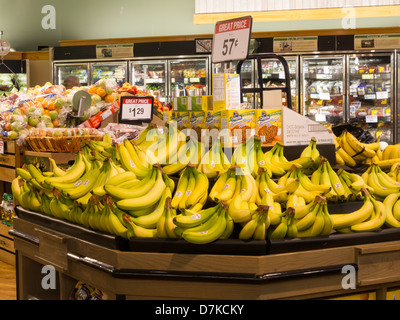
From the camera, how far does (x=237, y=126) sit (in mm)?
2703

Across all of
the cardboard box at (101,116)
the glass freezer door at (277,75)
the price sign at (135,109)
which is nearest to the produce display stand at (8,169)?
the cardboard box at (101,116)

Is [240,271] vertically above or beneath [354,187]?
beneath

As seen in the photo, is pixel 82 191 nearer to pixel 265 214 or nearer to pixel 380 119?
pixel 265 214

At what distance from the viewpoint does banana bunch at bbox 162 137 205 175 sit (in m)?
2.51

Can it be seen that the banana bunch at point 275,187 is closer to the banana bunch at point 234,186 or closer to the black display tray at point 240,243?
the banana bunch at point 234,186

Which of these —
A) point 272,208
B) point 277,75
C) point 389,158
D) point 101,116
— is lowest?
point 272,208

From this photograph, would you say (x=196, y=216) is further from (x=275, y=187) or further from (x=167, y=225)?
(x=275, y=187)

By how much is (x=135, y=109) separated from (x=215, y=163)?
210 centimetres

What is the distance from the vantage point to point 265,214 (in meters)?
1.93

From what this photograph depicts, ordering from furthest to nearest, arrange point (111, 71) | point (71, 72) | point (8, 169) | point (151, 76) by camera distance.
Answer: point (71, 72) → point (111, 71) → point (151, 76) → point (8, 169)

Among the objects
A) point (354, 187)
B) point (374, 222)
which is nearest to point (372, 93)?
point (354, 187)

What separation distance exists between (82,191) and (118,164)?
22 cm

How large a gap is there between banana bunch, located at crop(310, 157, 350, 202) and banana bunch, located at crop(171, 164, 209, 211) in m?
0.52
